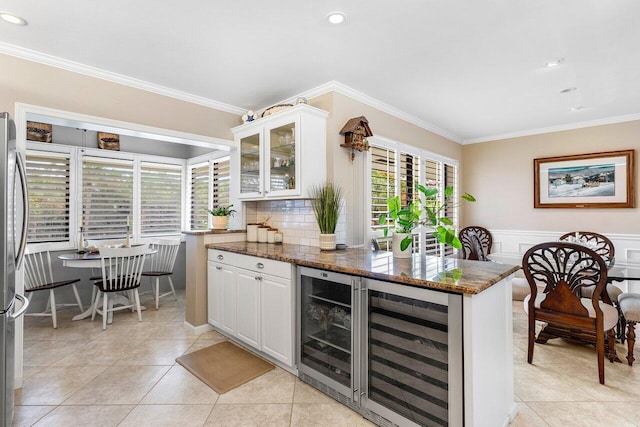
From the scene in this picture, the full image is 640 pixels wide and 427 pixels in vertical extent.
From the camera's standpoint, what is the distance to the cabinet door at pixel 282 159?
302 cm

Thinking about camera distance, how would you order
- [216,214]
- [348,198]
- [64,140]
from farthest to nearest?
1. [64,140]
2. [216,214]
3. [348,198]

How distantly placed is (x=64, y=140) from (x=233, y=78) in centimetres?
299

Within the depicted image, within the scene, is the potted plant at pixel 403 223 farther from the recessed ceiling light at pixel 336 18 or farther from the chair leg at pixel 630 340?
the chair leg at pixel 630 340

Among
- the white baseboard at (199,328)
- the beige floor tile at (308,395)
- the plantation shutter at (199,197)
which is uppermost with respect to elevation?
the plantation shutter at (199,197)

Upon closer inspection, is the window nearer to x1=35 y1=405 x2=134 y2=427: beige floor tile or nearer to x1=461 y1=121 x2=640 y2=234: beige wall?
x1=461 y1=121 x2=640 y2=234: beige wall

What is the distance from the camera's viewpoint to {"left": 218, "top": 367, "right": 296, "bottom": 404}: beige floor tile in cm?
217

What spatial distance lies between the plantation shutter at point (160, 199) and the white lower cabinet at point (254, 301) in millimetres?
2462

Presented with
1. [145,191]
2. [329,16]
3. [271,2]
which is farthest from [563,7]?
[145,191]

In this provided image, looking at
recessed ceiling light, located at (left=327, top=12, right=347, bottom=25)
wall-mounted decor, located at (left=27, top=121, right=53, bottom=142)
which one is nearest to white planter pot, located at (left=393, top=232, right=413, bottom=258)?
recessed ceiling light, located at (left=327, top=12, right=347, bottom=25)

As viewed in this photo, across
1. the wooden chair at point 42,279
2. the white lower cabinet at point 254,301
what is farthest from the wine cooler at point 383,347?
the wooden chair at point 42,279

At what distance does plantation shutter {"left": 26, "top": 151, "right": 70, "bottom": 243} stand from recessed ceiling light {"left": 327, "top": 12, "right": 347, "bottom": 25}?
4183 mm

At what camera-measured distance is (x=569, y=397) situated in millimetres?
2174

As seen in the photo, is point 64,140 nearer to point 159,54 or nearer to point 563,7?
point 159,54

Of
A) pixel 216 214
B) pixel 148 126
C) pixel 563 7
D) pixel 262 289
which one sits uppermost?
pixel 563 7
